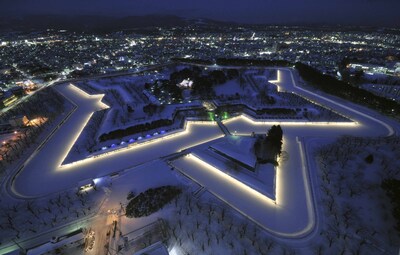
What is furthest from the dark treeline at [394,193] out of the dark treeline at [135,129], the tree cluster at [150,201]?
the dark treeline at [135,129]

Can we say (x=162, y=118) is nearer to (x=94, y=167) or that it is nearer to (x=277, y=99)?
(x=94, y=167)

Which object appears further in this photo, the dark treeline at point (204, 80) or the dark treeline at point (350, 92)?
the dark treeline at point (204, 80)

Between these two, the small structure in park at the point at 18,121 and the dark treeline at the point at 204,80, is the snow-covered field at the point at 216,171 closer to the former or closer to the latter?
the small structure in park at the point at 18,121

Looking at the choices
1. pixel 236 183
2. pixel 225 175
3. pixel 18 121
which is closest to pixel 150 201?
pixel 225 175

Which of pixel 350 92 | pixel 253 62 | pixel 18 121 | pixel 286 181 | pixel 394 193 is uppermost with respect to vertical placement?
pixel 350 92

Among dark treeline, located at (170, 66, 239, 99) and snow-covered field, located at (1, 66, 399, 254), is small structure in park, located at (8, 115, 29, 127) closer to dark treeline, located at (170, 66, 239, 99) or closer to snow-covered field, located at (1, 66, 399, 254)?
snow-covered field, located at (1, 66, 399, 254)

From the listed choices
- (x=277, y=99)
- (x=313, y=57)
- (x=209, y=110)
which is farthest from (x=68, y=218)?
(x=313, y=57)

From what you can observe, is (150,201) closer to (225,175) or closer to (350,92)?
(225,175)
